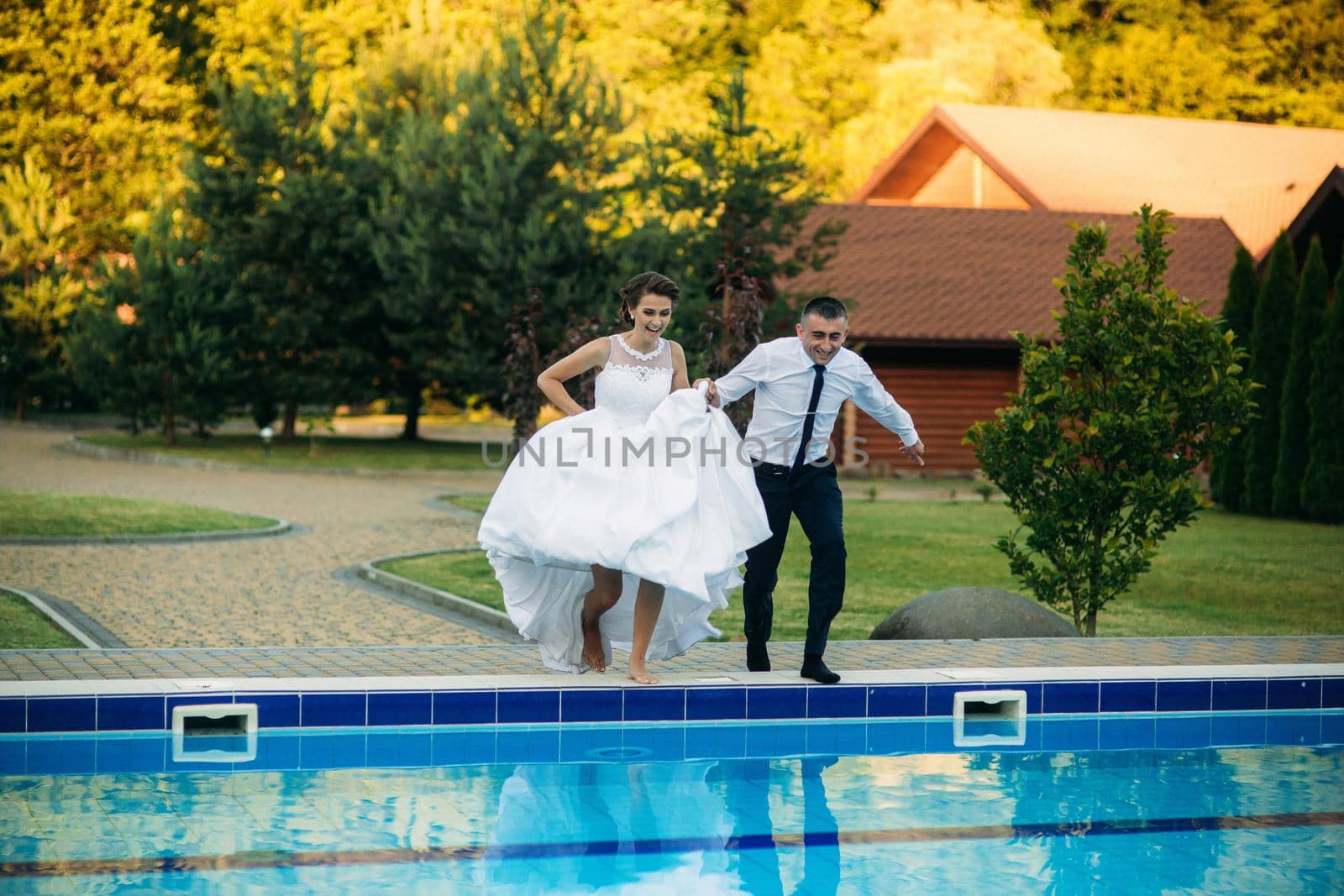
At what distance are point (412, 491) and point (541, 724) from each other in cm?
1747

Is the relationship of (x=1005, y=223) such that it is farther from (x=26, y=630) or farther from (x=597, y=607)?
(x=597, y=607)

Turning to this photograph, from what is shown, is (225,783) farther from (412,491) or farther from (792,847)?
(412,491)

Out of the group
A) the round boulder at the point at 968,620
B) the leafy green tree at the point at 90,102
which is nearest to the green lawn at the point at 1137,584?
the round boulder at the point at 968,620

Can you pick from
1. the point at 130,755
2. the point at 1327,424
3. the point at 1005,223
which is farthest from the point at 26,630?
the point at 1005,223

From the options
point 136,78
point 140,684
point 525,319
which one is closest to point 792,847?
point 140,684

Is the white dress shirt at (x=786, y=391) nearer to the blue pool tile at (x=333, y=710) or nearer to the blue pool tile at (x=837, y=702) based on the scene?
the blue pool tile at (x=837, y=702)

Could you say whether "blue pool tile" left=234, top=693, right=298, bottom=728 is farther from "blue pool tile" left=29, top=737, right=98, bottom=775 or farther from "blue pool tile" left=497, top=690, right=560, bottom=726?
"blue pool tile" left=497, top=690, right=560, bottom=726

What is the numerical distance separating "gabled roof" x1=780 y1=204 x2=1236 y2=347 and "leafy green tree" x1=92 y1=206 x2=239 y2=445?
12.8 m

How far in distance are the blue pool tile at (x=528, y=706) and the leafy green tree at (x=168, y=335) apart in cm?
2776

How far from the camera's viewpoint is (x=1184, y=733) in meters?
8.02

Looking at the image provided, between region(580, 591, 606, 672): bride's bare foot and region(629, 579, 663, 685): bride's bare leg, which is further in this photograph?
region(580, 591, 606, 672): bride's bare foot

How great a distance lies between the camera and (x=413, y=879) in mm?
5352

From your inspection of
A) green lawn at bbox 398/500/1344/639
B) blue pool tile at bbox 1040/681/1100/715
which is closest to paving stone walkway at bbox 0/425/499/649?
green lawn at bbox 398/500/1344/639

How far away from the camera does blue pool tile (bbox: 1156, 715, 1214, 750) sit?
311 inches
